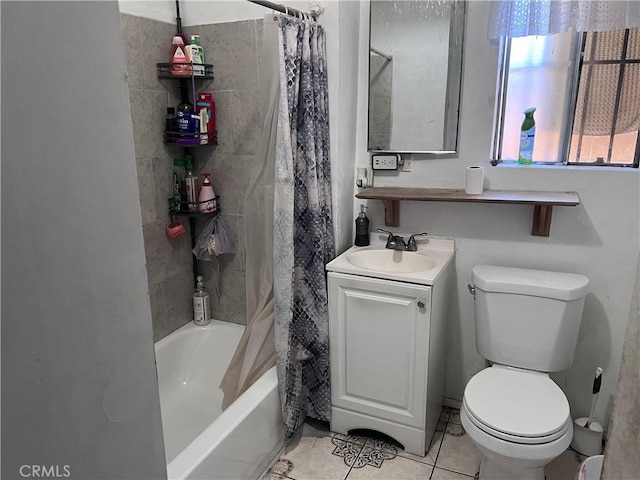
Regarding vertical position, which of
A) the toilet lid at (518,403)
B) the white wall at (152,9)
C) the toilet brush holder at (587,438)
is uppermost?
the white wall at (152,9)

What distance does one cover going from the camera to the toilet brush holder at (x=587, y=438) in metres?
2.06

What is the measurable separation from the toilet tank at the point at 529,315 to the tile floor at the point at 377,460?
45 centimetres

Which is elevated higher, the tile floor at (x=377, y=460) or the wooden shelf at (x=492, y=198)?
the wooden shelf at (x=492, y=198)

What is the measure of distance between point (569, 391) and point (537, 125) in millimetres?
1234

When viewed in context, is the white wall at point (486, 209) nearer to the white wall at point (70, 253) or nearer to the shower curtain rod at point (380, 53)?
the shower curtain rod at point (380, 53)

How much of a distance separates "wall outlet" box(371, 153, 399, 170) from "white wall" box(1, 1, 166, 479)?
1821 millimetres

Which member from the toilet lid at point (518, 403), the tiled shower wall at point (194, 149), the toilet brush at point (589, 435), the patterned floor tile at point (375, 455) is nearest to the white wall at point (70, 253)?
the toilet lid at point (518, 403)

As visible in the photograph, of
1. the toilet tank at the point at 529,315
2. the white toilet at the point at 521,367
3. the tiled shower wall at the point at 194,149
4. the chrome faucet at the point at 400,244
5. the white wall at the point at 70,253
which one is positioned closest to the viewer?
the white wall at the point at 70,253

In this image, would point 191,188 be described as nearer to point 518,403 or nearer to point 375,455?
point 375,455

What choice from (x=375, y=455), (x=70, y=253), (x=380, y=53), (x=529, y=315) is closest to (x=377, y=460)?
(x=375, y=455)

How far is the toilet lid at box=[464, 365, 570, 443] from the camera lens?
64.5 inches

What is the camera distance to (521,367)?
6.56 ft

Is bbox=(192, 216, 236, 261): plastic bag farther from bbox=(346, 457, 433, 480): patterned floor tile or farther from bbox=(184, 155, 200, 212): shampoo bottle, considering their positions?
bbox=(346, 457, 433, 480): patterned floor tile

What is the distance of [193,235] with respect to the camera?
2.51 meters
